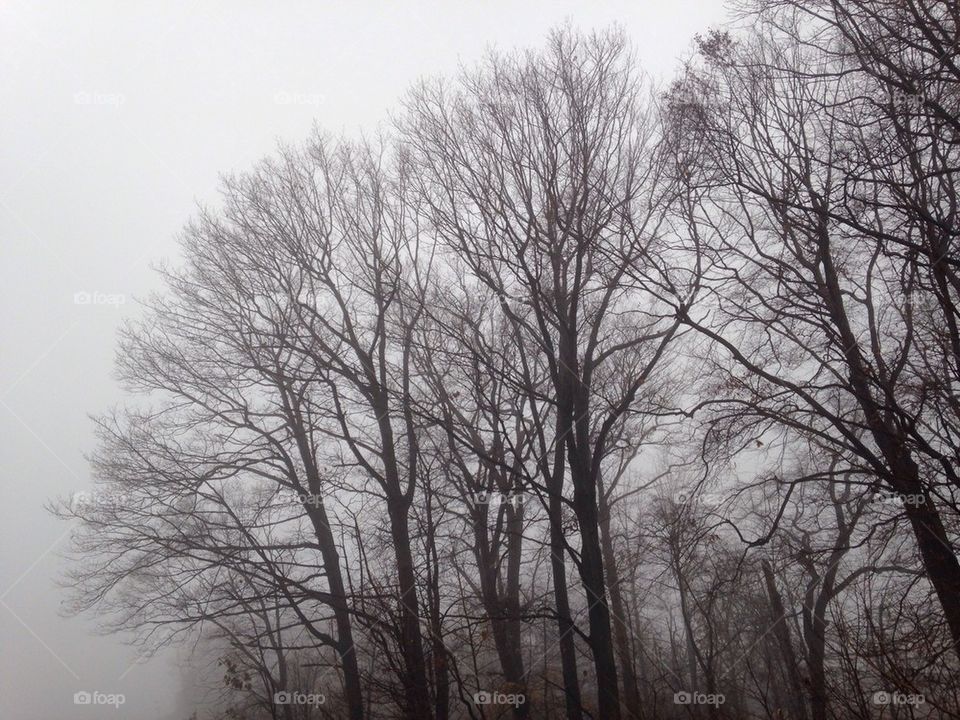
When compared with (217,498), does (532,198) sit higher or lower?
higher

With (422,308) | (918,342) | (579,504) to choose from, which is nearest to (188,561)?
(422,308)

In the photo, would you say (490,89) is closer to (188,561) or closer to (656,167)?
(656,167)

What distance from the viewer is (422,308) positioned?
9.23 meters

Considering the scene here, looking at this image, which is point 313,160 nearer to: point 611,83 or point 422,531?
point 611,83

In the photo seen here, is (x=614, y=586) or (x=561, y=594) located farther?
(x=614, y=586)

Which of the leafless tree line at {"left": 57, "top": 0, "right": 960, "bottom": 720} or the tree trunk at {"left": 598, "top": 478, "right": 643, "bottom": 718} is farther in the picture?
the tree trunk at {"left": 598, "top": 478, "right": 643, "bottom": 718}

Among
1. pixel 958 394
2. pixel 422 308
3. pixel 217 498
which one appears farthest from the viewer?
pixel 217 498

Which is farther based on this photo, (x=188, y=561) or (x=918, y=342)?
(x=188, y=561)

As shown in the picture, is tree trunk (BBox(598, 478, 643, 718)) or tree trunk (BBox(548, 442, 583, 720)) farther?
tree trunk (BBox(598, 478, 643, 718))

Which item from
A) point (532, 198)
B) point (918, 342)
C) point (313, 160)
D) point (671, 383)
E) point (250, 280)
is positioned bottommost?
point (918, 342)

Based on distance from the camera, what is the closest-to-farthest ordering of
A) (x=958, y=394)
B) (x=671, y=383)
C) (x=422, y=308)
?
1. (x=958, y=394)
2. (x=422, y=308)
3. (x=671, y=383)

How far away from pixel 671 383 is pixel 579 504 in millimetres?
4247

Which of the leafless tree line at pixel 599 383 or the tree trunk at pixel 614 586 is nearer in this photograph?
the leafless tree line at pixel 599 383

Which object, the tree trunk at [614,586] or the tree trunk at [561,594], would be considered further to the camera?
the tree trunk at [614,586]
